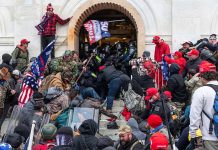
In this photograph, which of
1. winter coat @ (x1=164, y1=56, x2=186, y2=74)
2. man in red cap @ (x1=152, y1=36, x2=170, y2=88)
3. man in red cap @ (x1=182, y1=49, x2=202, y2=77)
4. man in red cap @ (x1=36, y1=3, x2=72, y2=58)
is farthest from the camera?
man in red cap @ (x1=36, y1=3, x2=72, y2=58)

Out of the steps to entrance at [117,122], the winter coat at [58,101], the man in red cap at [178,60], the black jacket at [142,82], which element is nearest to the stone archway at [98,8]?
the man in red cap at [178,60]

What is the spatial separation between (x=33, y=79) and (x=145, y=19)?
5855 mm

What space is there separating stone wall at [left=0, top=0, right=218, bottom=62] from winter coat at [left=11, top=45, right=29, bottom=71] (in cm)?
72

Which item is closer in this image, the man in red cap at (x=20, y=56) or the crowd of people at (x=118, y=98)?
the crowd of people at (x=118, y=98)

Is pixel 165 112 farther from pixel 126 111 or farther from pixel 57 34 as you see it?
pixel 57 34

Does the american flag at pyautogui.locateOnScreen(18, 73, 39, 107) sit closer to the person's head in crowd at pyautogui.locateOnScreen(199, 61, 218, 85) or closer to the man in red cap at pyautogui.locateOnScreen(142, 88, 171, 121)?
the man in red cap at pyautogui.locateOnScreen(142, 88, 171, 121)

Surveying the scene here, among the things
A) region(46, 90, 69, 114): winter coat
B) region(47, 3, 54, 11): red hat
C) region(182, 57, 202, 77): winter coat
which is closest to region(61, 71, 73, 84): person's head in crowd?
region(46, 90, 69, 114): winter coat

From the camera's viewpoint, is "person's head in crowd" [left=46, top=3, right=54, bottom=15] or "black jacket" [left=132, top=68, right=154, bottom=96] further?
"person's head in crowd" [left=46, top=3, right=54, bottom=15]

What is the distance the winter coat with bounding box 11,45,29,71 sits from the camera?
18.3 meters

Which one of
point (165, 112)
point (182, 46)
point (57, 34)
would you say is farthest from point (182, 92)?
point (57, 34)

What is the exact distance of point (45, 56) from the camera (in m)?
15.2

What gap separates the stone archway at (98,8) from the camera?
19094 millimetres

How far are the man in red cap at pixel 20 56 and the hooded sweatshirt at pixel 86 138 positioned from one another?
31.8 ft

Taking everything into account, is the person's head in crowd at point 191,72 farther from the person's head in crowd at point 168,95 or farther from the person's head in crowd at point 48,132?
the person's head in crowd at point 48,132
